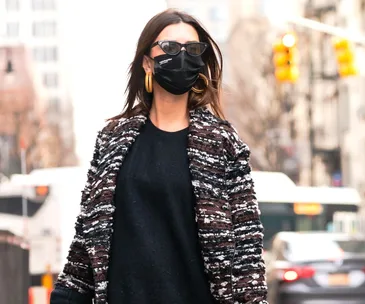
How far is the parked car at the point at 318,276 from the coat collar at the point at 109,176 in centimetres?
1522

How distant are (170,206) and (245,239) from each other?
237mm

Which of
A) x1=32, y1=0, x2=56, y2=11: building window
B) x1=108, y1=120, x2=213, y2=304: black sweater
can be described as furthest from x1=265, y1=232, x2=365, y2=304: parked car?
x1=108, y1=120, x2=213, y2=304: black sweater

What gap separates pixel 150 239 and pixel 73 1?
3.46 m

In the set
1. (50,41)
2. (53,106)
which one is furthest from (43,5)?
(53,106)

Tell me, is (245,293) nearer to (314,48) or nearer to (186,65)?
(186,65)

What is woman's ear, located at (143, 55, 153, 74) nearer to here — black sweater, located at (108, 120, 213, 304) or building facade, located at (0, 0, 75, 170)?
black sweater, located at (108, 120, 213, 304)

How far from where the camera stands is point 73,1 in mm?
6754

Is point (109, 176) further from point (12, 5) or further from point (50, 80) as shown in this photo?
point (50, 80)

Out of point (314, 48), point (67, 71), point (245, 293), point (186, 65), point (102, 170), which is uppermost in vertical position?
point (314, 48)

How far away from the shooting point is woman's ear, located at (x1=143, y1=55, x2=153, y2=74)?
12.4ft

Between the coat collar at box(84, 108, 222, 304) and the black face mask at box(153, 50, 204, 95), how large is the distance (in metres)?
0.09

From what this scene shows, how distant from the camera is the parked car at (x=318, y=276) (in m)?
18.7

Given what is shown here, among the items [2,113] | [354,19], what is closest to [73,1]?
[2,113]

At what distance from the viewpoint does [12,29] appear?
7633 millimetres
